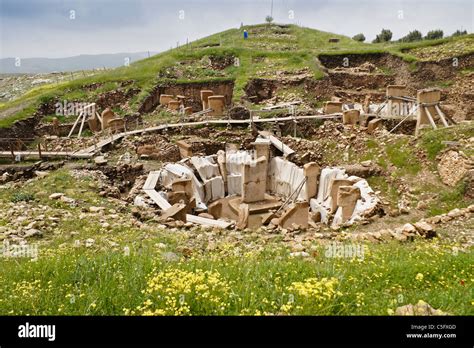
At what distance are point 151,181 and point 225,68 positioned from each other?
61.6 feet

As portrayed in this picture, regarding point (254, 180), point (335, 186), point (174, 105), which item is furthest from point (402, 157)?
point (174, 105)

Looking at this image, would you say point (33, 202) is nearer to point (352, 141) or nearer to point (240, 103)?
point (352, 141)

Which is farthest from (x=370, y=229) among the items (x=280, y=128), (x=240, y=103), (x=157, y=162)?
(x=240, y=103)

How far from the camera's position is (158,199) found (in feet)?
38.4

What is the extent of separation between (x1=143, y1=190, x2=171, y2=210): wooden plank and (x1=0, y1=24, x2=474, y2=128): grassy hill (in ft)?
37.9

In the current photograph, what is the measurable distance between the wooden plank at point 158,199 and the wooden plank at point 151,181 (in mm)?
315

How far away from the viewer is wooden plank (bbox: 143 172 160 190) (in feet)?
40.9

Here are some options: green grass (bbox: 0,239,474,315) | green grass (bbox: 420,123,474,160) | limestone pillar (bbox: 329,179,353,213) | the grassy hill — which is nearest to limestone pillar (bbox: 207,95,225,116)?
the grassy hill

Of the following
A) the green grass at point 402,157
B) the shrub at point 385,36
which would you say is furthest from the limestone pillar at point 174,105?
the shrub at point 385,36

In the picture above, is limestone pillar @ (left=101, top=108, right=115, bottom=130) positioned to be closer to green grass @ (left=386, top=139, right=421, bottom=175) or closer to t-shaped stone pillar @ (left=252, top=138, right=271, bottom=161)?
t-shaped stone pillar @ (left=252, top=138, right=271, bottom=161)

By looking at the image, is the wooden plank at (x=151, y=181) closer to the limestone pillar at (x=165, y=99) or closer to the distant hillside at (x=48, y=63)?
the distant hillside at (x=48, y=63)

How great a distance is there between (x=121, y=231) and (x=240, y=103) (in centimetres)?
1606

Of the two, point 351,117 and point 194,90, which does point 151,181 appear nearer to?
point 351,117

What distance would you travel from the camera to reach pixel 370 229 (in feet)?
29.0
